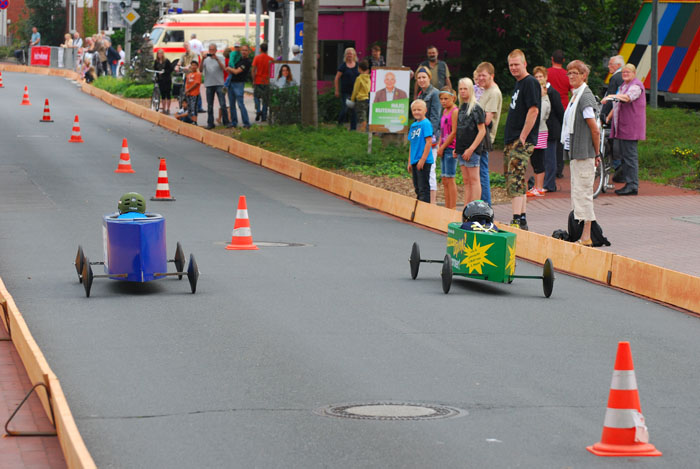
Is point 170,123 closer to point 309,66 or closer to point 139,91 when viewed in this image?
point 309,66

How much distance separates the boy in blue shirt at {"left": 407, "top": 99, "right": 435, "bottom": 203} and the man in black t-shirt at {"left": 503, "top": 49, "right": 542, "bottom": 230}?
1526 mm

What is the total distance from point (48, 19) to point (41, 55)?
601 inches

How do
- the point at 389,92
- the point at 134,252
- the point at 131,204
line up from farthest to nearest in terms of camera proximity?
the point at 389,92 < the point at 131,204 < the point at 134,252

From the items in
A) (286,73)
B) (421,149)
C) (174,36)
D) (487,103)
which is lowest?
(421,149)

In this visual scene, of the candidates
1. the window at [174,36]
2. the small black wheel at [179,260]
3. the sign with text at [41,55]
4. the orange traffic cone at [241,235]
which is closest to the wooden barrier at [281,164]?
the orange traffic cone at [241,235]

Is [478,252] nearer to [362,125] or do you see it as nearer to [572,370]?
[572,370]

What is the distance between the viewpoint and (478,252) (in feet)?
38.0

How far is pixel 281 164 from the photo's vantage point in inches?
951

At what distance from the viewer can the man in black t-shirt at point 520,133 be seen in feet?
49.0

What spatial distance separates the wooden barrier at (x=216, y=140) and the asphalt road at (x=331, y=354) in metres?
11.8

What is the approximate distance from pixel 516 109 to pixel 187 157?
12.3 m

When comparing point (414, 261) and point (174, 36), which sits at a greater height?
point (174, 36)

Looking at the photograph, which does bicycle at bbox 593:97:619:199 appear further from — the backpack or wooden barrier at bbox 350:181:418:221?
the backpack

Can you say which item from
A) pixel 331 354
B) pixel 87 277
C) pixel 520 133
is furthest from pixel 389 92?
pixel 331 354
